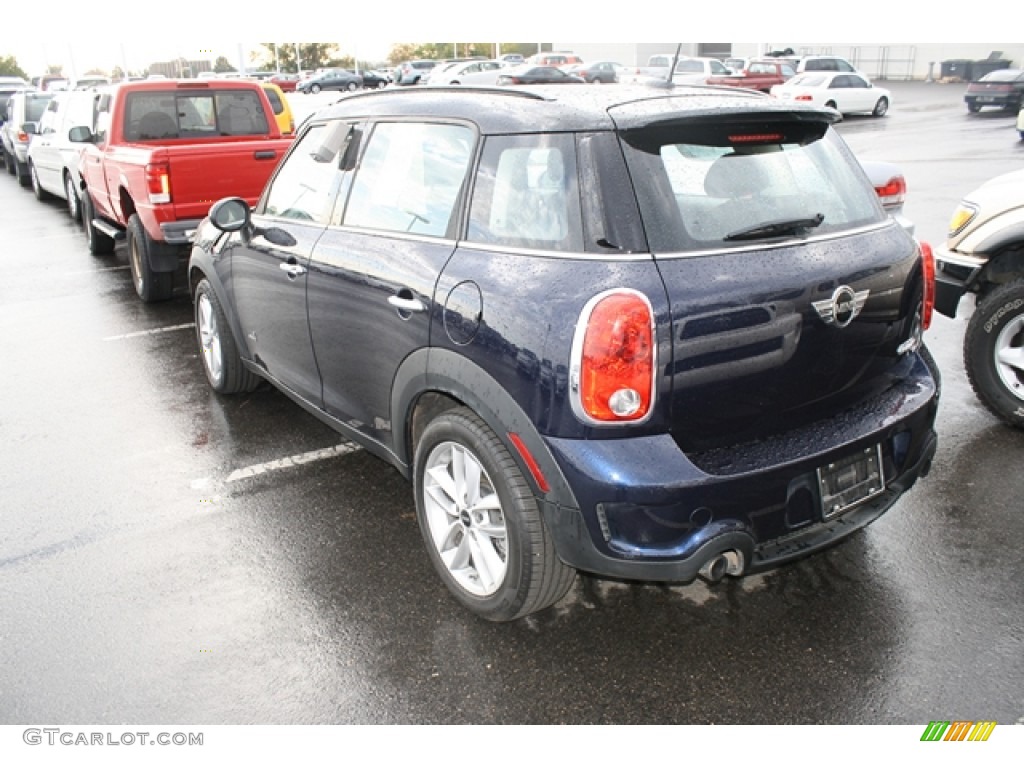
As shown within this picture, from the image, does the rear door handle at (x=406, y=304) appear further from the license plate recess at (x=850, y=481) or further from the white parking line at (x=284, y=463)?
the white parking line at (x=284, y=463)

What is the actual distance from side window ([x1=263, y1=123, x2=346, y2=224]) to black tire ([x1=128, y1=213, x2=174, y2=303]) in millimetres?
→ 3695

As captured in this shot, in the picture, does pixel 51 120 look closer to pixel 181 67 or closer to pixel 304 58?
pixel 181 67

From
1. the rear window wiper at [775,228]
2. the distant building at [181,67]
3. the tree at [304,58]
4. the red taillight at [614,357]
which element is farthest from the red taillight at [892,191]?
the tree at [304,58]

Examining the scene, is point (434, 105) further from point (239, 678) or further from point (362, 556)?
point (239, 678)

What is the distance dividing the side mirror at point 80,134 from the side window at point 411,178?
6502 millimetres

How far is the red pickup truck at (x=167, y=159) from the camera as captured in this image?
730cm

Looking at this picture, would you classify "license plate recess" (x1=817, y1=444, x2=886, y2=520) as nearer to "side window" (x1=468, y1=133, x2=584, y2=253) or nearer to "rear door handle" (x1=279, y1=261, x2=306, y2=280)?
"side window" (x1=468, y1=133, x2=584, y2=253)

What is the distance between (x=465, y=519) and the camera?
10.6 ft

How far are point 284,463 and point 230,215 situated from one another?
1339 mm

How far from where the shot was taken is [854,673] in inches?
114

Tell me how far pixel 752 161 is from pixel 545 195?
77cm

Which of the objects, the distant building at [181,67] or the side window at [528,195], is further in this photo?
the distant building at [181,67]

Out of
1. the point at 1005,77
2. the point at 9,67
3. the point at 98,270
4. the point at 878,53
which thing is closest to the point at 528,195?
the point at 98,270

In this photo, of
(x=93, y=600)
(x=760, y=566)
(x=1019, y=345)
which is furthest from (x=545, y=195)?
(x=1019, y=345)
